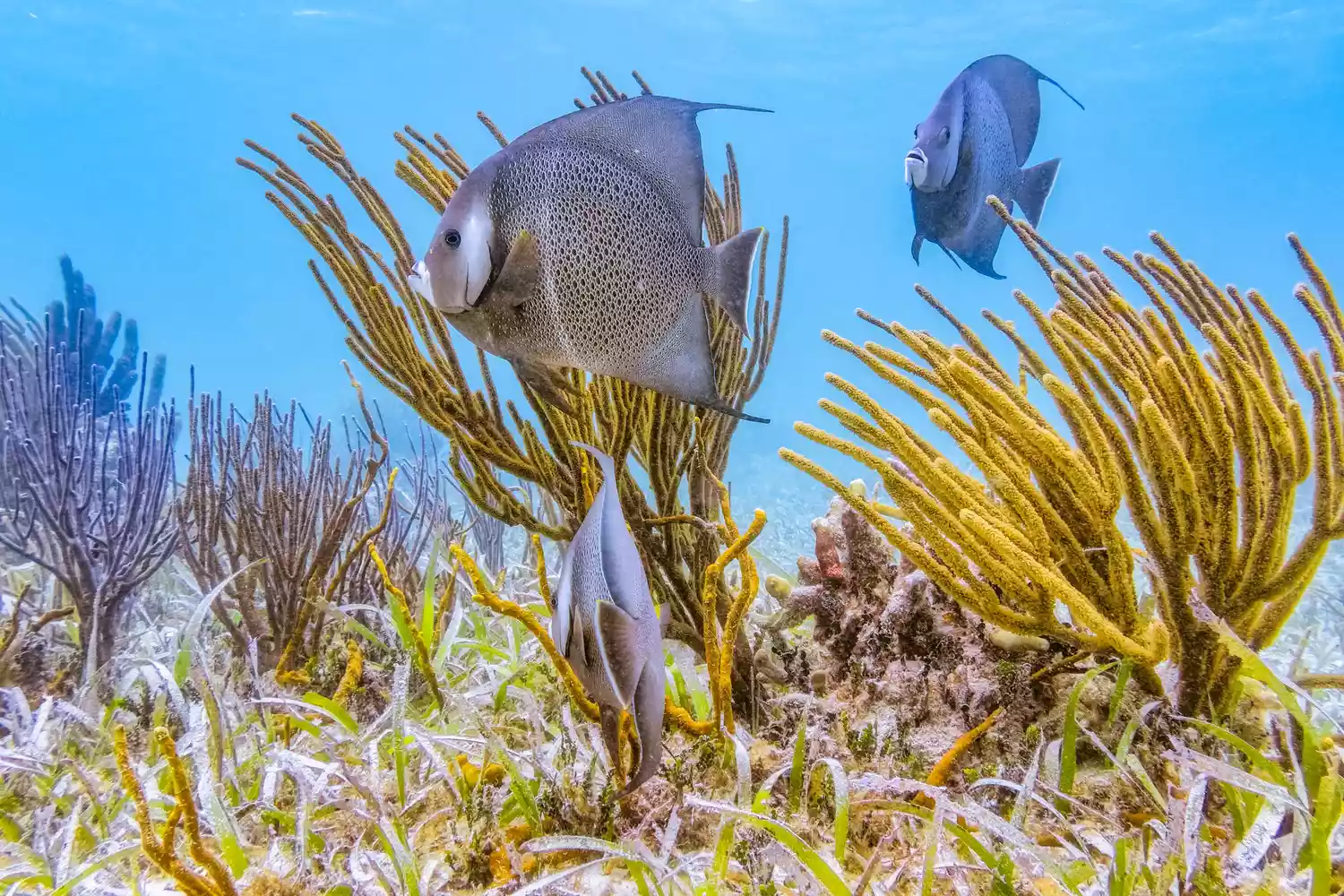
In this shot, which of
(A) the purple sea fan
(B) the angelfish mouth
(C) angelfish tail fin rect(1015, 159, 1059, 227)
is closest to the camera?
(B) the angelfish mouth

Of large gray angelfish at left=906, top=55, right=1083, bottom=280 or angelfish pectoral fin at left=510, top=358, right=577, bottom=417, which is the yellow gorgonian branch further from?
large gray angelfish at left=906, top=55, right=1083, bottom=280

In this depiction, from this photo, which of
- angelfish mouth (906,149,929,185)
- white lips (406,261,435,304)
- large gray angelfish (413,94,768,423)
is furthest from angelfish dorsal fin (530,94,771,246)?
angelfish mouth (906,149,929,185)

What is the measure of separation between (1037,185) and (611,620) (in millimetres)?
2360

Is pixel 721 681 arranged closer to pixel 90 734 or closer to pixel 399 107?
pixel 90 734

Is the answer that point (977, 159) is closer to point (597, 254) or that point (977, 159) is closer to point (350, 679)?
point (597, 254)

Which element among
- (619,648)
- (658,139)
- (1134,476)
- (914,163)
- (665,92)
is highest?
(665,92)

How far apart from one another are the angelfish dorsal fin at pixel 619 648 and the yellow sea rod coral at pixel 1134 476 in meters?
0.61

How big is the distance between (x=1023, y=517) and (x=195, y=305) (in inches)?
5328

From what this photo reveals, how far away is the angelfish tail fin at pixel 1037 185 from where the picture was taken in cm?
255

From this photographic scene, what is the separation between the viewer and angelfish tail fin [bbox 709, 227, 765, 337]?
148 cm

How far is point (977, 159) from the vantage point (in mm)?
2361

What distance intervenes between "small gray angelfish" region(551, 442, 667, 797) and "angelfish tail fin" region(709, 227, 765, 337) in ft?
1.65

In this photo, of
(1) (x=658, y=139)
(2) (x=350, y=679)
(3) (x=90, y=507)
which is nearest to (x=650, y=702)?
(1) (x=658, y=139)

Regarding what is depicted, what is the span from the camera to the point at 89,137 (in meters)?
86.0
